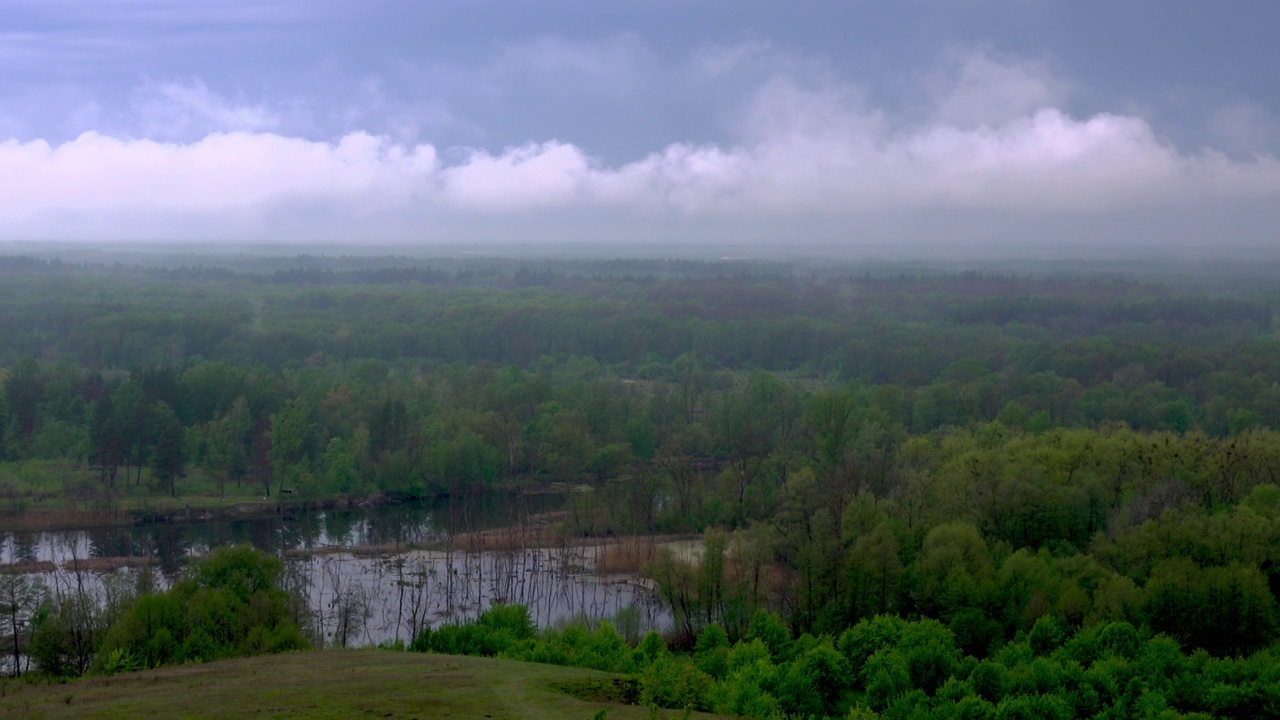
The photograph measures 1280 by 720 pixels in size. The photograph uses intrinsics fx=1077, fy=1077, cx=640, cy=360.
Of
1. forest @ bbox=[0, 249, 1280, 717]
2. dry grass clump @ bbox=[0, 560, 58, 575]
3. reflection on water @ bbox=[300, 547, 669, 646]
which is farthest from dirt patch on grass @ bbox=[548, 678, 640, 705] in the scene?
dry grass clump @ bbox=[0, 560, 58, 575]

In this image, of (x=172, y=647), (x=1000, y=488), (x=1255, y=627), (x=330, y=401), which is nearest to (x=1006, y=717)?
(x=1255, y=627)

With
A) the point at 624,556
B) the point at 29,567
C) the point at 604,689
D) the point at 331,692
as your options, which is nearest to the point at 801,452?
the point at 624,556

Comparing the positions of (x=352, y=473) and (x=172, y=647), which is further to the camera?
(x=352, y=473)

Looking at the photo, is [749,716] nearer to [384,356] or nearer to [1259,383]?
[1259,383]

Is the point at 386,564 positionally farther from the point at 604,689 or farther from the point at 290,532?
the point at 604,689

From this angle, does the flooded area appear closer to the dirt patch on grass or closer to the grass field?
the grass field

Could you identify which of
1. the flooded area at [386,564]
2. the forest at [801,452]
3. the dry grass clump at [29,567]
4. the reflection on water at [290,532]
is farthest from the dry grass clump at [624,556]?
the dry grass clump at [29,567]
